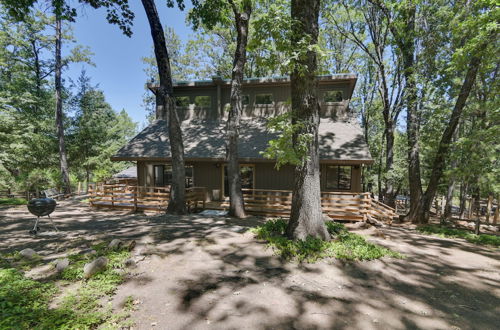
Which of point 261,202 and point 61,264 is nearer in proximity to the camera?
point 61,264

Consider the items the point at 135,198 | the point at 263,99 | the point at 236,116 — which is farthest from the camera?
the point at 263,99

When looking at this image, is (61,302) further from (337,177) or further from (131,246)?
(337,177)

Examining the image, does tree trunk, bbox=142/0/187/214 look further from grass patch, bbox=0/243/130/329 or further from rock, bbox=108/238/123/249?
grass patch, bbox=0/243/130/329

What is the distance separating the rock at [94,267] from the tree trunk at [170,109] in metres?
5.33

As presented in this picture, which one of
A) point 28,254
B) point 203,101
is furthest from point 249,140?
point 28,254

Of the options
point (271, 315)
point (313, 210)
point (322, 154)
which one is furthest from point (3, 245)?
point (322, 154)

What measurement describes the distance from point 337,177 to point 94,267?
1012 cm

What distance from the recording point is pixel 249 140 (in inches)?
471

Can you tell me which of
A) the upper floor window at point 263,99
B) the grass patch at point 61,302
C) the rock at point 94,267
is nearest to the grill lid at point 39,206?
the grass patch at point 61,302

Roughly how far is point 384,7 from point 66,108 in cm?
2880

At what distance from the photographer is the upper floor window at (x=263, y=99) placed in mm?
13427

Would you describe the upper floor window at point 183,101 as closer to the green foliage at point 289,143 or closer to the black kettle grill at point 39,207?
the black kettle grill at point 39,207

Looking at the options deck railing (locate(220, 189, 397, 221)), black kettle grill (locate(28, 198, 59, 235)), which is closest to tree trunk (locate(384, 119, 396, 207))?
deck railing (locate(220, 189, 397, 221))

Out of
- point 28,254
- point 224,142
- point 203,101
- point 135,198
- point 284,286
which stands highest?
point 203,101
